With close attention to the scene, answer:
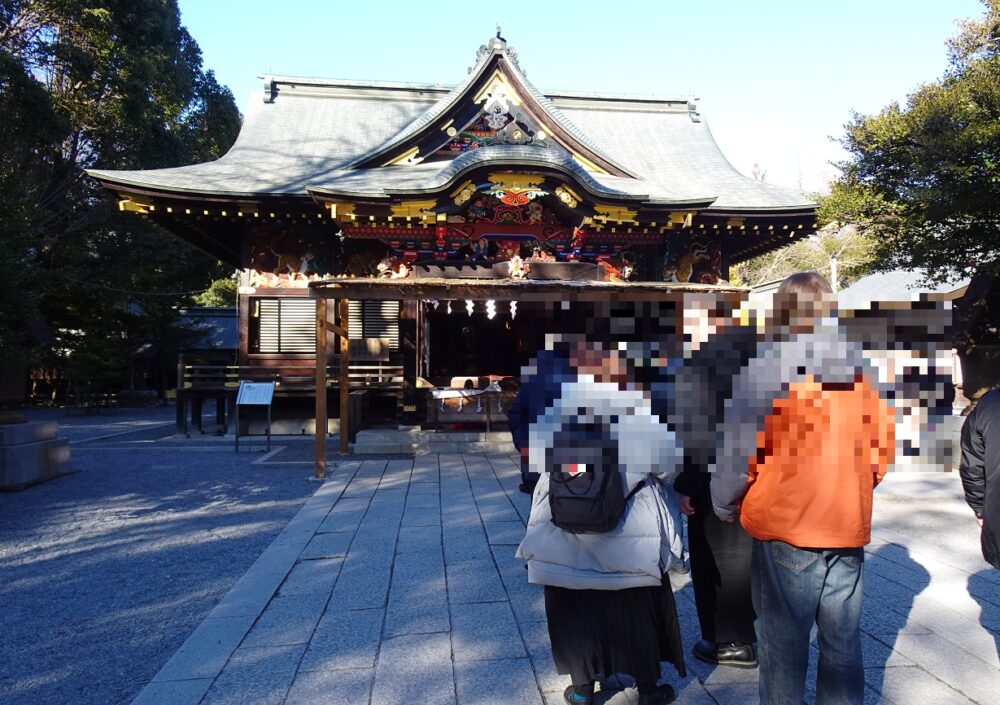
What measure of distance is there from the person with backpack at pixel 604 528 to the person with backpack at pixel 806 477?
290 millimetres

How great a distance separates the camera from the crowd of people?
196 cm

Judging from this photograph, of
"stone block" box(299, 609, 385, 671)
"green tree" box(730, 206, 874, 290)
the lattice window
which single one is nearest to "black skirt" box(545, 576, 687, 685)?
"stone block" box(299, 609, 385, 671)

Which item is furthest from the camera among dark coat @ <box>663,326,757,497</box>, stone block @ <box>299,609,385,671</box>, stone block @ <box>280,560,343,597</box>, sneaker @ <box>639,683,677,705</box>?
stone block @ <box>280,560,343,597</box>

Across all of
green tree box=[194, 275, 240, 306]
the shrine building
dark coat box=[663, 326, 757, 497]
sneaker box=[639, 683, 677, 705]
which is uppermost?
green tree box=[194, 275, 240, 306]

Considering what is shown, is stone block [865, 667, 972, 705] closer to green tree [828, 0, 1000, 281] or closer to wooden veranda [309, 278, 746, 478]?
wooden veranda [309, 278, 746, 478]

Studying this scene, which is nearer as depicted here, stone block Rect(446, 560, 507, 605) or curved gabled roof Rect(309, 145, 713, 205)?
stone block Rect(446, 560, 507, 605)

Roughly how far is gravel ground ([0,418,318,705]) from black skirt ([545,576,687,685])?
6.85 feet

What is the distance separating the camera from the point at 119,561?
490cm

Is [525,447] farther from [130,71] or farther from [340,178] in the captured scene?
[130,71]

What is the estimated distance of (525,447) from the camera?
8.05 feet

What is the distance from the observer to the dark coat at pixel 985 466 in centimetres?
240

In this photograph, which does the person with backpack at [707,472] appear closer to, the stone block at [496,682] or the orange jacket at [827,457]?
the orange jacket at [827,457]

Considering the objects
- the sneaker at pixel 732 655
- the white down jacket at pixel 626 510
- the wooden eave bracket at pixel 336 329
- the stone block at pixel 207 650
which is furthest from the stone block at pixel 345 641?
the wooden eave bracket at pixel 336 329

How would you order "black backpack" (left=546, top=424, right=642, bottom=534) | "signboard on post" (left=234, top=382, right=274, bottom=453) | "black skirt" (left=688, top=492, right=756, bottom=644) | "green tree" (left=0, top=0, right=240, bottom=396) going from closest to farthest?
1. "black backpack" (left=546, top=424, right=642, bottom=534)
2. "black skirt" (left=688, top=492, right=756, bottom=644)
3. "signboard on post" (left=234, top=382, right=274, bottom=453)
4. "green tree" (left=0, top=0, right=240, bottom=396)
